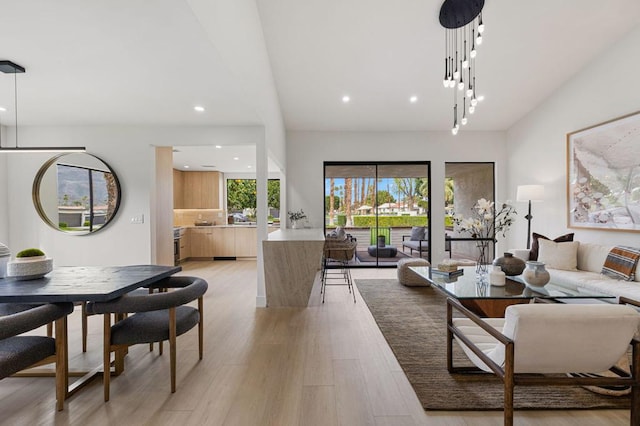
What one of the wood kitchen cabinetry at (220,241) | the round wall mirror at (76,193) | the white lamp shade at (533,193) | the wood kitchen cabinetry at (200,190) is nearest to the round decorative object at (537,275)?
the white lamp shade at (533,193)

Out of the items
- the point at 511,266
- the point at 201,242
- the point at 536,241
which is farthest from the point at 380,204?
the point at 201,242

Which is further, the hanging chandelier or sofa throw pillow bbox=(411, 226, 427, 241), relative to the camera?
sofa throw pillow bbox=(411, 226, 427, 241)

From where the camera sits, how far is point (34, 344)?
188 centimetres

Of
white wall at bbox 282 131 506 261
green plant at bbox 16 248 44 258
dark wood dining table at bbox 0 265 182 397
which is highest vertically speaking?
white wall at bbox 282 131 506 261

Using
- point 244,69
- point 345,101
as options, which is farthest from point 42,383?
point 345,101

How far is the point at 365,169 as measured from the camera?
6.52 meters

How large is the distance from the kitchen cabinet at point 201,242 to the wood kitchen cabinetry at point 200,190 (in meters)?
0.94

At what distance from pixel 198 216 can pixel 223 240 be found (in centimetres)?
130

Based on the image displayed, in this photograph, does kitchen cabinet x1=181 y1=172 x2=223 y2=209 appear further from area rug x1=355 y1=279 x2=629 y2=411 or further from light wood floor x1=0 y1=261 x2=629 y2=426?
area rug x1=355 y1=279 x2=629 y2=411

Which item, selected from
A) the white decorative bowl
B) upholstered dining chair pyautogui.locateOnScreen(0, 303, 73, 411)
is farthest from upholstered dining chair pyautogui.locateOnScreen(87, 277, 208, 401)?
the white decorative bowl

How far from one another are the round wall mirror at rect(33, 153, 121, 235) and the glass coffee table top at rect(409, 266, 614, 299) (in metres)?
4.45

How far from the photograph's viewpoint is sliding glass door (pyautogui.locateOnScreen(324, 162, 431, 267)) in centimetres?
650

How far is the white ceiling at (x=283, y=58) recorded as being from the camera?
212cm

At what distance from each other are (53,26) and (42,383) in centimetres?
260
